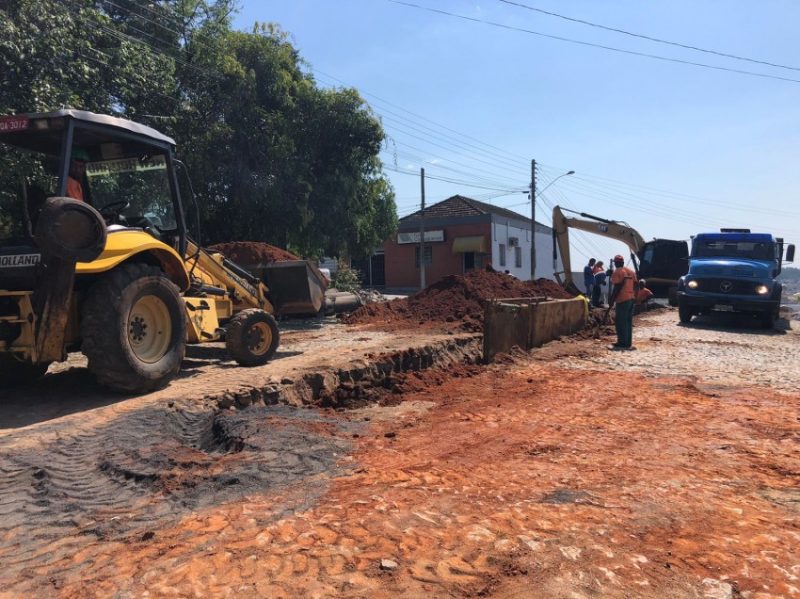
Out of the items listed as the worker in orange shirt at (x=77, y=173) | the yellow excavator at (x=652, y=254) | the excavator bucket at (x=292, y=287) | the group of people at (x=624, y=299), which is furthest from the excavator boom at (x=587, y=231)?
the worker in orange shirt at (x=77, y=173)

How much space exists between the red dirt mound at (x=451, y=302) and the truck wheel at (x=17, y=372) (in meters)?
7.72

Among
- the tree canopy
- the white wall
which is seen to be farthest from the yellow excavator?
the white wall

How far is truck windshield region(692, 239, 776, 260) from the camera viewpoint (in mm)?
16172

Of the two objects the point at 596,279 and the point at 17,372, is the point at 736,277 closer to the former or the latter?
the point at 596,279

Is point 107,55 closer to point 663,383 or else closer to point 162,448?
point 162,448

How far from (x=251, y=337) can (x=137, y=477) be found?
12.6 feet

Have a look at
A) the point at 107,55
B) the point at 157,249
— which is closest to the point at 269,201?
the point at 107,55

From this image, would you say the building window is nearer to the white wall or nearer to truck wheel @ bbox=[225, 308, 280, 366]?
the white wall

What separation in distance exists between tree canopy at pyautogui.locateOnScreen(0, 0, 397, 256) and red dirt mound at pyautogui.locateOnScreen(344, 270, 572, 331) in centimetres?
312

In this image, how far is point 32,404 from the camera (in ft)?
19.1

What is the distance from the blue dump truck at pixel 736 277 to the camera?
15.0 meters

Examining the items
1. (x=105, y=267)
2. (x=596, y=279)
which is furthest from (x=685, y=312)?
(x=105, y=267)

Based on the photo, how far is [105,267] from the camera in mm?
5707

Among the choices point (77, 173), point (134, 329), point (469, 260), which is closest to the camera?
point (134, 329)
